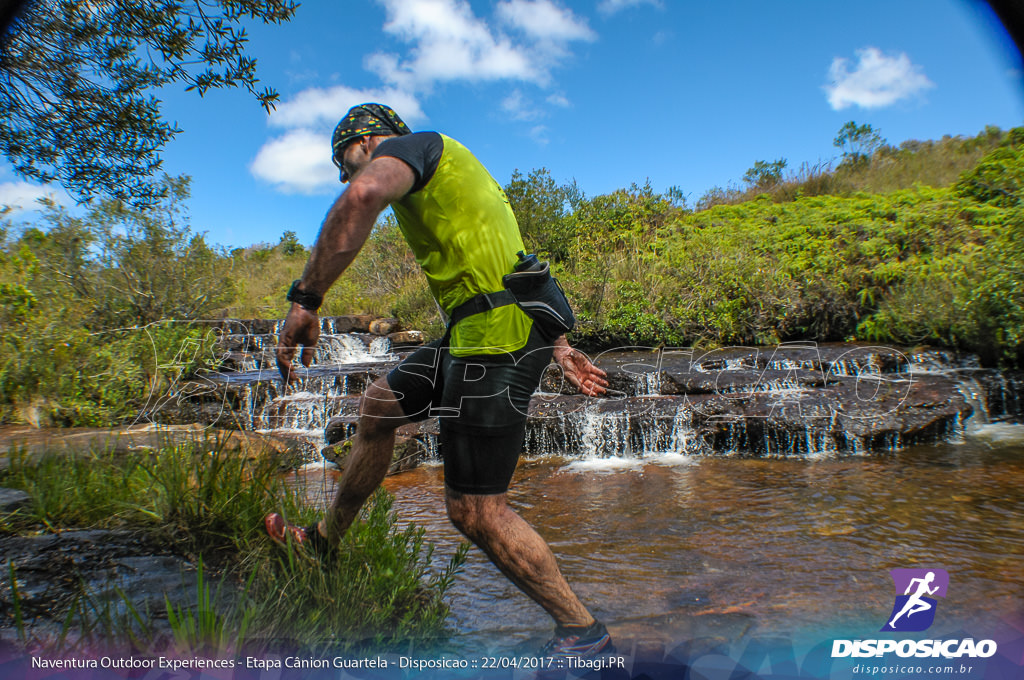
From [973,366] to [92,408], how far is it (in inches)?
452

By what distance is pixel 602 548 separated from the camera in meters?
3.53

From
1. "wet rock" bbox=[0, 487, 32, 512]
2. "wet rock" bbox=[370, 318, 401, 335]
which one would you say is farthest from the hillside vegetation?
"wet rock" bbox=[0, 487, 32, 512]

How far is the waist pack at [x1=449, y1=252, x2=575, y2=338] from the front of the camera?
5.99 feet

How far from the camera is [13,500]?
2354 mm

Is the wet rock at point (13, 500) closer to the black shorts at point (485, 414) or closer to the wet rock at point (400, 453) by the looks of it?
the black shorts at point (485, 414)

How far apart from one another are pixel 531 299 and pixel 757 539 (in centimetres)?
268

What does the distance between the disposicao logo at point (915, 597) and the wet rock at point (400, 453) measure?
451cm

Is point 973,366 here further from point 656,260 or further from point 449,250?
point 449,250

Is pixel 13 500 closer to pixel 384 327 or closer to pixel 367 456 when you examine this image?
pixel 367 456

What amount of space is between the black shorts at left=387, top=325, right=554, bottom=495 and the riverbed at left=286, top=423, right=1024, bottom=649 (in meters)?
0.90

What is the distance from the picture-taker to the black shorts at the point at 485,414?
1.78 m

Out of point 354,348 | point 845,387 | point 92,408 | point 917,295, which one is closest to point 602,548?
point 845,387

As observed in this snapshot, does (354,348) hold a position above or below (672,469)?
above

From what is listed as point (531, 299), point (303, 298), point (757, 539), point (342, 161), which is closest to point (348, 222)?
point (303, 298)
